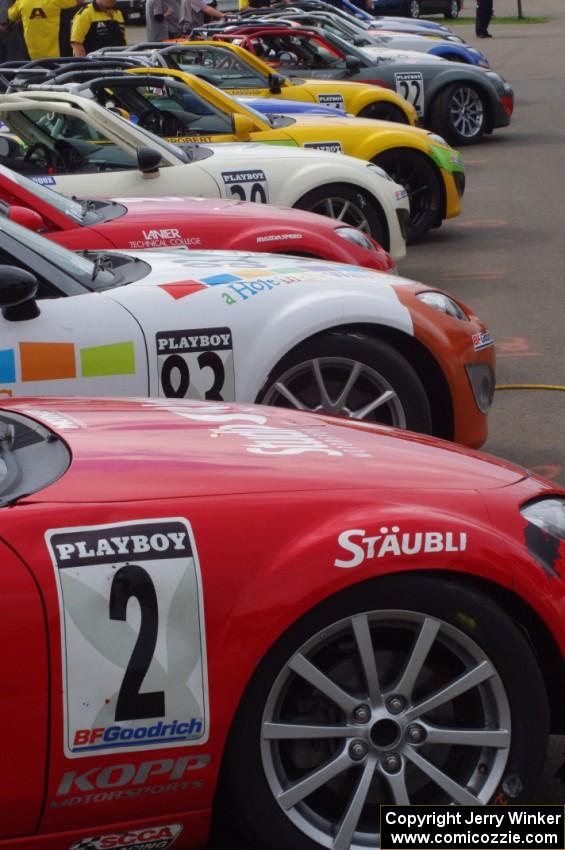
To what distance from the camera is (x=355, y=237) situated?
7.82 meters

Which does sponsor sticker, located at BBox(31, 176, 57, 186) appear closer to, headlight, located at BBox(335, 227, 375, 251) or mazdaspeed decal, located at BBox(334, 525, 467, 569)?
headlight, located at BBox(335, 227, 375, 251)

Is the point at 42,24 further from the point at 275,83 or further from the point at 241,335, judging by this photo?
the point at 241,335

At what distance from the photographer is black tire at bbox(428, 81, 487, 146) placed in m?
16.8

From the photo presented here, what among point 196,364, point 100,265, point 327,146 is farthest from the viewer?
point 327,146

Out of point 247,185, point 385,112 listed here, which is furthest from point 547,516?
point 385,112

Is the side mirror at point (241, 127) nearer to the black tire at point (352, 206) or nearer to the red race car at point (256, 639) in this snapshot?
the black tire at point (352, 206)

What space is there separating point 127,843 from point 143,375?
228 cm

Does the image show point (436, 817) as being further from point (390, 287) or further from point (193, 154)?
point (193, 154)

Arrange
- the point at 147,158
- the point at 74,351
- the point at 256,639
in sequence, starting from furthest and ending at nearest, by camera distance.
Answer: the point at 147,158, the point at 74,351, the point at 256,639

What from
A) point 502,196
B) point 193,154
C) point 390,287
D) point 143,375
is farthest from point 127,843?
point 502,196

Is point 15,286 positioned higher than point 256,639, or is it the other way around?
point 15,286

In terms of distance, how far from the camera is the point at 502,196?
14219 mm

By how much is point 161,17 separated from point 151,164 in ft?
35.6

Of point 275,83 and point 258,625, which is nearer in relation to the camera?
point 258,625
